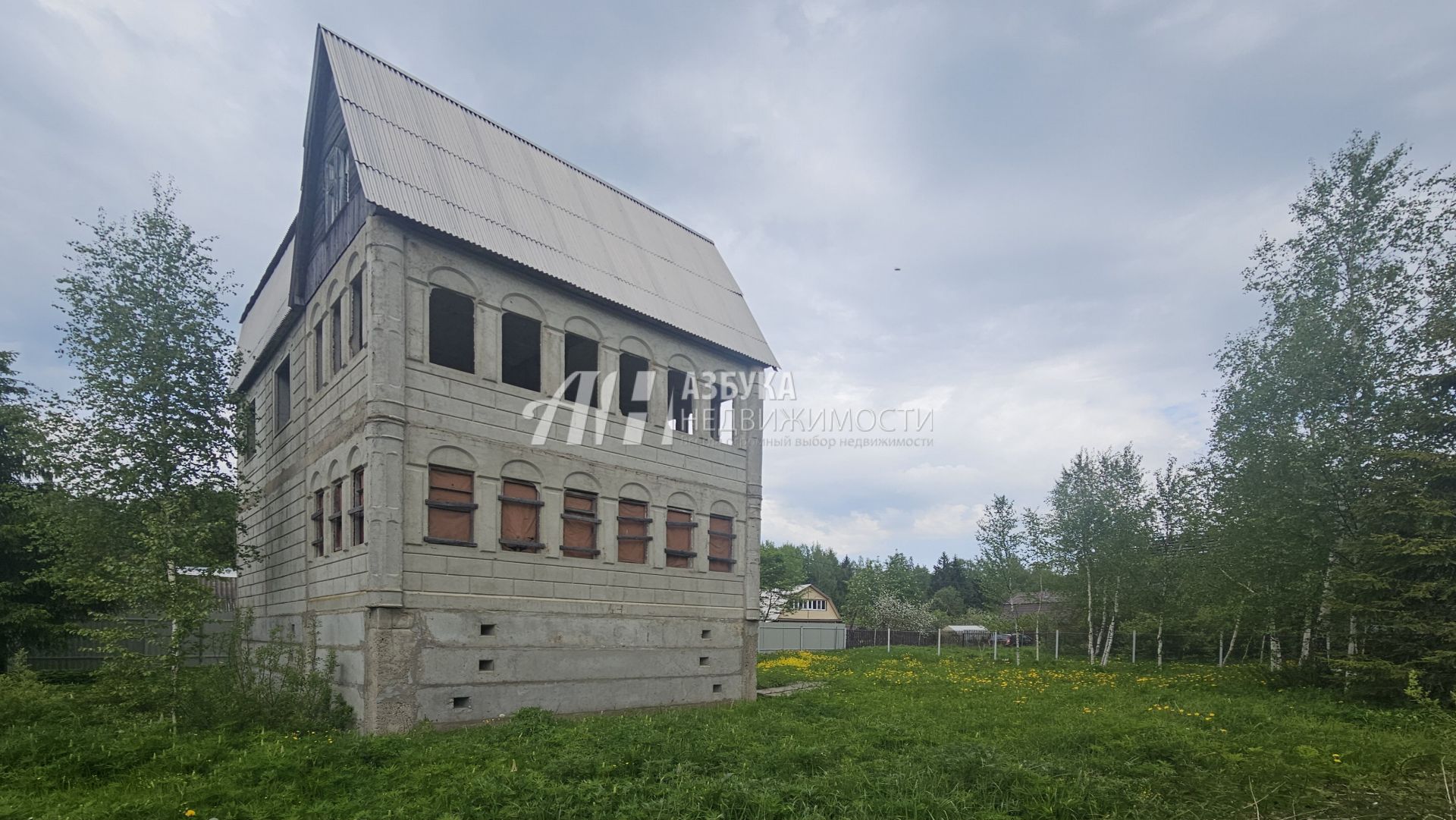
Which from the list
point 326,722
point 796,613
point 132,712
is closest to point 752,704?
point 326,722

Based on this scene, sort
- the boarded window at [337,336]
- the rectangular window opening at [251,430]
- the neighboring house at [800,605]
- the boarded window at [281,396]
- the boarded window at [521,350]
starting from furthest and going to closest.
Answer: the neighboring house at [800,605], the rectangular window opening at [251,430], the boarded window at [281,396], the boarded window at [521,350], the boarded window at [337,336]

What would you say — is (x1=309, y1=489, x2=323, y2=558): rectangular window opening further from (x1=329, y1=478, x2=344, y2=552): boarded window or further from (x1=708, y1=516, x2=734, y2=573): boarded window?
(x1=708, y1=516, x2=734, y2=573): boarded window

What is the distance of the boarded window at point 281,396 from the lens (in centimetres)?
2165

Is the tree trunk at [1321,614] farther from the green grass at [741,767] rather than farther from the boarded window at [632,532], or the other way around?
the boarded window at [632,532]

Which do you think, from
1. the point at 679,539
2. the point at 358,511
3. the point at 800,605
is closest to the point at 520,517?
the point at 358,511

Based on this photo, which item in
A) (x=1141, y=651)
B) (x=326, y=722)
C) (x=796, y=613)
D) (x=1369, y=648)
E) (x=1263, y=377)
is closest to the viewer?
(x=326, y=722)

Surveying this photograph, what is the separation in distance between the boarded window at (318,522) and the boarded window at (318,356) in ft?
8.24

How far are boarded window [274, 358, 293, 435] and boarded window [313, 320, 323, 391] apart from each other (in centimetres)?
322

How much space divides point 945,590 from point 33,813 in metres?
97.2

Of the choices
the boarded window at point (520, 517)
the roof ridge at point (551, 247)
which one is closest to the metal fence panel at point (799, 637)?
the roof ridge at point (551, 247)

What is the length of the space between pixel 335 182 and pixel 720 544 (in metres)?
12.8

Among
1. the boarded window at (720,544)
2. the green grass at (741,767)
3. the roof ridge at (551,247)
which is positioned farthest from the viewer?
the boarded window at (720,544)

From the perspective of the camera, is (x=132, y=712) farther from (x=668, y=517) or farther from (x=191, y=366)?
(x=668, y=517)

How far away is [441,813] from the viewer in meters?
9.09
